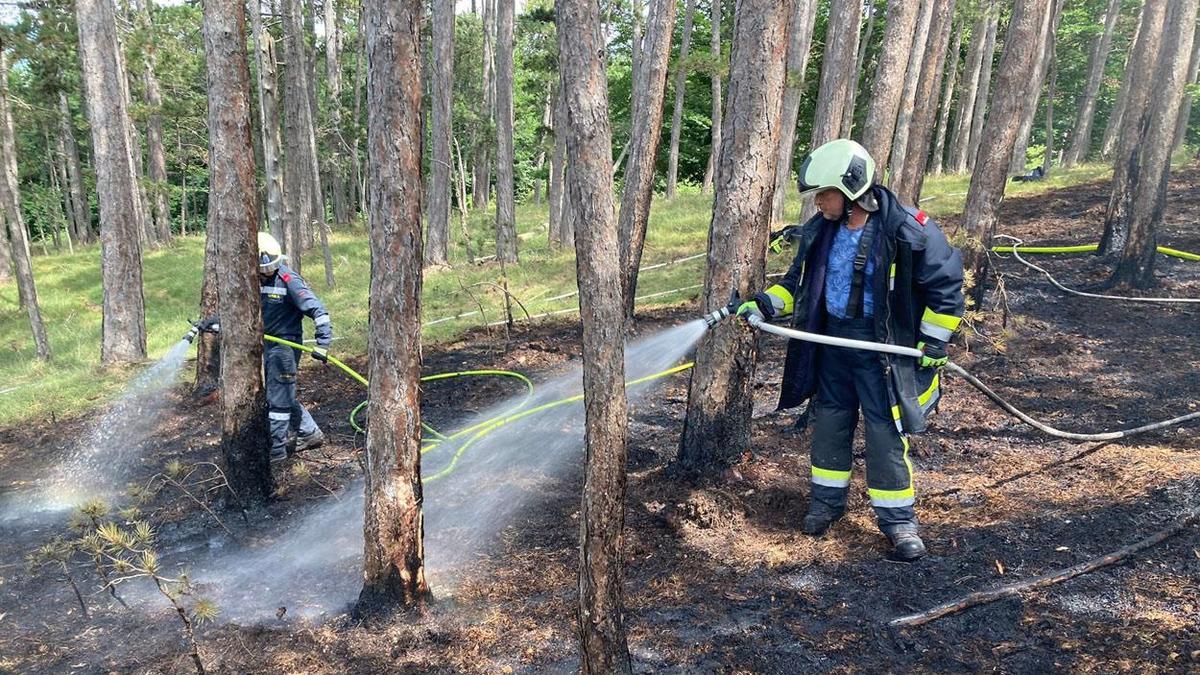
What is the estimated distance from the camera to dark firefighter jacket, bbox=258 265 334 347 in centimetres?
605

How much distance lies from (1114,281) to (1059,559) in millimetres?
7411

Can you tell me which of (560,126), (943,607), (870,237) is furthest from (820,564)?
(560,126)

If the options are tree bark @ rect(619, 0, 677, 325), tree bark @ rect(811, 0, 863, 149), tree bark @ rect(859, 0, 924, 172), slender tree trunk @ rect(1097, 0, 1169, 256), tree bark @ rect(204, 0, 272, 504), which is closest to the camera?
tree bark @ rect(204, 0, 272, 504)

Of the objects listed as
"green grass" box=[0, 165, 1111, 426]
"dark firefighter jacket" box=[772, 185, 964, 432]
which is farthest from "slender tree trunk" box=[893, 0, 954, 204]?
"dark firefighter jacket" box=[772, 185, 964, 432]

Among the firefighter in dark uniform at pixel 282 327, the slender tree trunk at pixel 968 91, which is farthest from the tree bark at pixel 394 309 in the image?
the slender tree trunk at pixel 968 91

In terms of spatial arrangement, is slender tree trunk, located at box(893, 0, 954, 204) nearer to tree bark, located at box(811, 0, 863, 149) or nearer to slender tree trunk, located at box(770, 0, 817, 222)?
tree bark, located at box(811, 0, 863, 149)

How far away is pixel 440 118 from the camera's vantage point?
51.1ft

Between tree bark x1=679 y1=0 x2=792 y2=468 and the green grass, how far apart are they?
6346 mm

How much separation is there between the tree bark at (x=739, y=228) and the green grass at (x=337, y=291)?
→ 635 cm

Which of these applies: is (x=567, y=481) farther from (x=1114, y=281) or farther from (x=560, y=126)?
(x=560, y=126)

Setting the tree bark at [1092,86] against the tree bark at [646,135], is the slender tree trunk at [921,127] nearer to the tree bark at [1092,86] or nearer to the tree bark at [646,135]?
the tree bark at [646,135]

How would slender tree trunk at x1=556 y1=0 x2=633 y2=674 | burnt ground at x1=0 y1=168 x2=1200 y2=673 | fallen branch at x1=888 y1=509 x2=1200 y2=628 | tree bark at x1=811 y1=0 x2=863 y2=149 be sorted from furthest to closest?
tree bark at x1=811 y1=0 x2=863 y2=149 → fallen branch at x1=888 y1=509 x2=1200 y2=628 → burnt ground at x1=0 y1=168 x2=1200 y2=673 → slender tree trunk at x1=556 y1=0 x2=633 y2=674

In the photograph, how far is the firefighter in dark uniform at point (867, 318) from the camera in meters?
3.98

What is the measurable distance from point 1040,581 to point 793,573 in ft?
3.96
